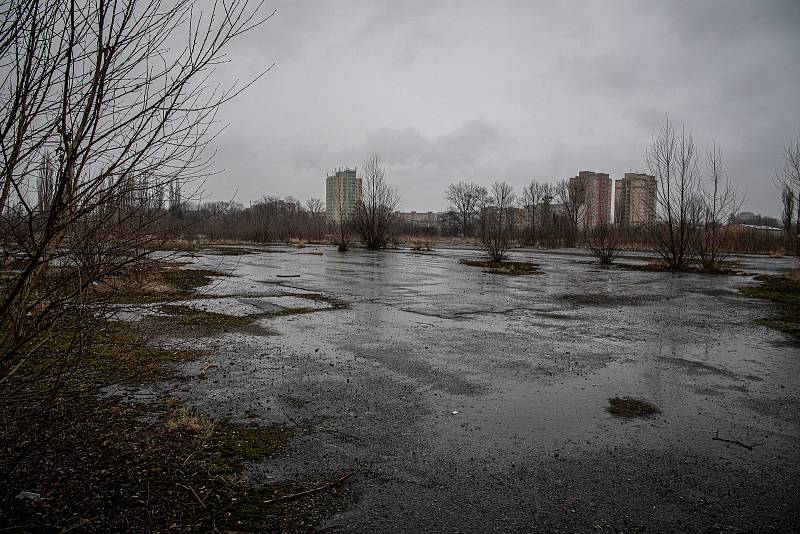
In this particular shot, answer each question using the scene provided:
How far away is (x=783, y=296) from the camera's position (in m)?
13.2

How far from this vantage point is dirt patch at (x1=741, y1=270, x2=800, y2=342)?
29.8 ft

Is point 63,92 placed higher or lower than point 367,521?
higher

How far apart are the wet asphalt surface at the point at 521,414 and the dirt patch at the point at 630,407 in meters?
0.11

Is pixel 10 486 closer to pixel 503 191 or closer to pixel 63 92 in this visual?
pixel 63 92

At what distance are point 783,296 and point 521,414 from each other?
41.6ft

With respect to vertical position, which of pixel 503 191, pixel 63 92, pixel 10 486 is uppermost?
pixel 503 191

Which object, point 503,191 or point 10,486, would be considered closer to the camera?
point 10,486

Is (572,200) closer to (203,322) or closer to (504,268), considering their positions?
(504,268)

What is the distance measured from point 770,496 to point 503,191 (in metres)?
82.4

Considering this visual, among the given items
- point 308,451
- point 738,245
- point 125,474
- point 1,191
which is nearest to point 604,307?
point 308,451

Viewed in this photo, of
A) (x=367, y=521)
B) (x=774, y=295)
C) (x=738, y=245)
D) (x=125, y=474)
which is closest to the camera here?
(x=367, y=521)

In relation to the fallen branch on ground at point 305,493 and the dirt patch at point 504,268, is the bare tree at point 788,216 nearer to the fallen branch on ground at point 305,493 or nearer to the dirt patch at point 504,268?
the dirt patch at point 504,268

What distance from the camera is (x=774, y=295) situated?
528 inches

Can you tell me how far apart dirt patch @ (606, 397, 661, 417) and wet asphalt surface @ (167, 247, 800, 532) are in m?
0.11
